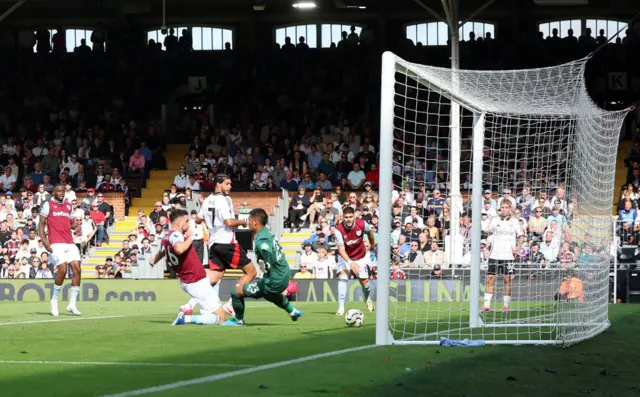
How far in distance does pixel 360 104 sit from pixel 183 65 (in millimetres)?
7222

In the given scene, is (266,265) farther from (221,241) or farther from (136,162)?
(136,162)

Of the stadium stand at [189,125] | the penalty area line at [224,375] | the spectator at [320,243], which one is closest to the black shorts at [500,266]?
the stadium stand at [189,125]

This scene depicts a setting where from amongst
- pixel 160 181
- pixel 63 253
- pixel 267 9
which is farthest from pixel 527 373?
pixel 267 9

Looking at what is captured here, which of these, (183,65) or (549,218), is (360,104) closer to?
(183,65)

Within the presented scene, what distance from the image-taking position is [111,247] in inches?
1223

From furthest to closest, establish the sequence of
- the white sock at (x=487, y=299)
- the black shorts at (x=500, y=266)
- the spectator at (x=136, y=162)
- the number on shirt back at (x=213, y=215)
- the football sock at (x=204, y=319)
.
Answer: the spectator at (x=136, y=162), the black shorts at (x=500, y=266), the white sock at (x=487, y=299), the number on shirt back at (x=213, y=215), the football sock at (x=204, y=319)

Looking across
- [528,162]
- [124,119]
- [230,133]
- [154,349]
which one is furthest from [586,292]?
[124,119]

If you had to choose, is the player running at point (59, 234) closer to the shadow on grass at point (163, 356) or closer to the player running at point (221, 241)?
the shadow on grass at point (163, 356)

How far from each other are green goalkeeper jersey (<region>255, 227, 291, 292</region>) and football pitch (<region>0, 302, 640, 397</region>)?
0.67 m

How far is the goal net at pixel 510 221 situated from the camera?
13.3 m

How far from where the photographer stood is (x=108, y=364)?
10258mm

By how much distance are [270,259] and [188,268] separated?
1327 mm

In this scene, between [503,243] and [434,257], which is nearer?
[503,243]

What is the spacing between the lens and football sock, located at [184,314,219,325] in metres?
15.0
